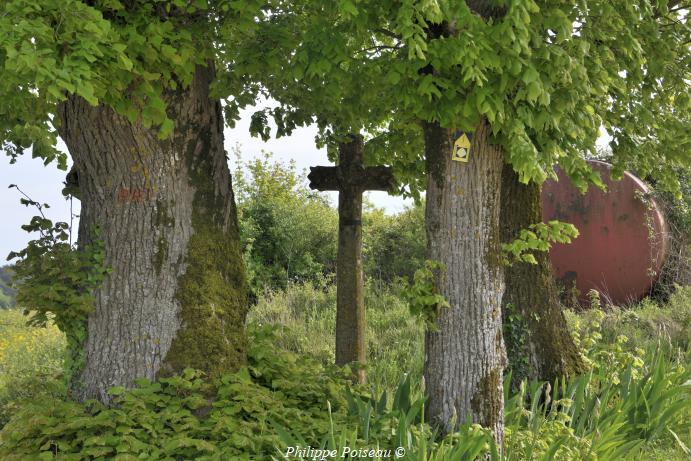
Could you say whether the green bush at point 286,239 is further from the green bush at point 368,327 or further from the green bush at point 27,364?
the green bush at point 27,364

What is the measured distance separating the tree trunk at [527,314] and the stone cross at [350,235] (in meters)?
1.64

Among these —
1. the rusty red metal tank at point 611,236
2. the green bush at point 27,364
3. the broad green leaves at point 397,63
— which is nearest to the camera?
the broad green leaves at point 397,63

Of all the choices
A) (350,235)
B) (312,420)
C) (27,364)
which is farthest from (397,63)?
(27,364)

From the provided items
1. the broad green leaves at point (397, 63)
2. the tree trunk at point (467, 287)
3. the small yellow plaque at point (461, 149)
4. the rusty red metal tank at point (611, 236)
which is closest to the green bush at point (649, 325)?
the rusty red metal tank at point (611, 236)

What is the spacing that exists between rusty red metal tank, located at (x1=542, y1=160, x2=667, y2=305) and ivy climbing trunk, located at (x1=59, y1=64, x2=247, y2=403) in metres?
8.19

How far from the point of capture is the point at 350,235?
7.90 m

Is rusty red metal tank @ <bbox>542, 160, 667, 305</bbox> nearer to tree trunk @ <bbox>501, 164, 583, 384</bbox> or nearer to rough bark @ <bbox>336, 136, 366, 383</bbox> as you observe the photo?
tree trunk @ <bbox>501, 164, 583, 384</bbox>

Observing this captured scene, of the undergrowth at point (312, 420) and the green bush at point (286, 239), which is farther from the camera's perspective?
the green bush at point (286, 239)

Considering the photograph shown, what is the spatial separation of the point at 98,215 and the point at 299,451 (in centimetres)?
267

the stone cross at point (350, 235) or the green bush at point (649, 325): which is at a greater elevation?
the stone cross at point (350, 235)

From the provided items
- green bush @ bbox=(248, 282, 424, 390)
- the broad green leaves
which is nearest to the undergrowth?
green bush @ bbox=(248, 282, 424, 390)

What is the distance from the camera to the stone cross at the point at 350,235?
25.6 ft

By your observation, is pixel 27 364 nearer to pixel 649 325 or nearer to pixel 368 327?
pixel 368 327

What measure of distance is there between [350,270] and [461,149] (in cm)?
294
